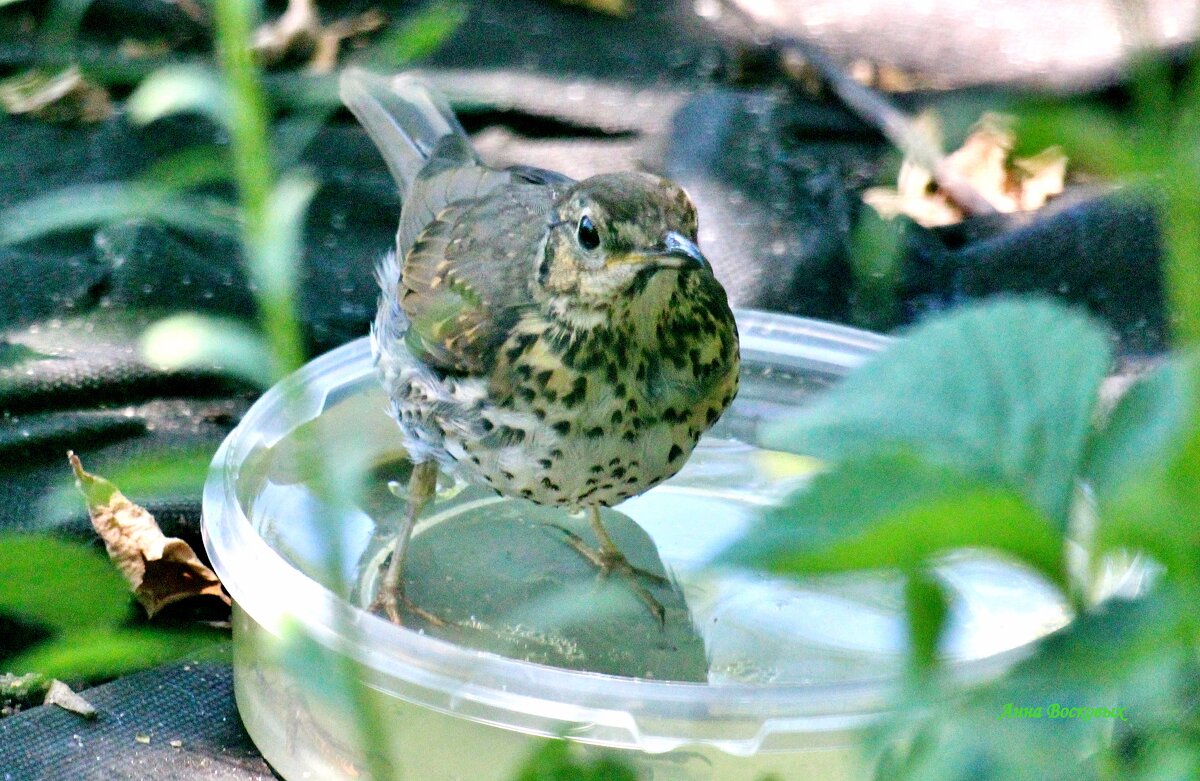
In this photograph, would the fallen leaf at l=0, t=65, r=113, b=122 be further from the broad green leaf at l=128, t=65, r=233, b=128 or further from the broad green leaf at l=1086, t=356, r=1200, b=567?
the broad green leaf at l=1086, t=356, r=1200, b=567

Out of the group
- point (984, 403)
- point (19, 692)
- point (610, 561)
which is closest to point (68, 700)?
point (19, 692)

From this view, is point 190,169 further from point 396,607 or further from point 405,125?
point 405,125

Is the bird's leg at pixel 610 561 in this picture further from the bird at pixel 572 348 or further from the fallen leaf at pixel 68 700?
the fallen leaf at pixel 68 700

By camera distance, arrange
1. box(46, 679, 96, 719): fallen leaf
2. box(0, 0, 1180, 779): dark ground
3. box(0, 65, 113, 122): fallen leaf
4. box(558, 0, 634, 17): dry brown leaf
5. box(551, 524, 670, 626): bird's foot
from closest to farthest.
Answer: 1. box(46, 679, 96, 719): fallen leaf
2. box(551, 524, 670, 626): bird's foot
3. box(0, 0, 1180, 779): dark ground
4. box(0, 65, 113, 122): fallen leaf
5. box(558, 0, 634, 17): dry brown leaf

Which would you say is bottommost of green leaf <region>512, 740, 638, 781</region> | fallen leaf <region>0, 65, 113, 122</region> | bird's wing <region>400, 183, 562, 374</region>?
fallen leaf <region>0, 65, 113, 122</region>

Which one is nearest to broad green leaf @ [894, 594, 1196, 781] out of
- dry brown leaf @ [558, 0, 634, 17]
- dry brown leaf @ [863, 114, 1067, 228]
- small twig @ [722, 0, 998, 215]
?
small twig @ [722, 0, 998, 215]

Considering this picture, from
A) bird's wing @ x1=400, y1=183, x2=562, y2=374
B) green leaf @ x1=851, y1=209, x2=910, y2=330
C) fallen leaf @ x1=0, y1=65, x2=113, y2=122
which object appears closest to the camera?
bird's wing @ x1=400, y1=183, x2=562, y2=374

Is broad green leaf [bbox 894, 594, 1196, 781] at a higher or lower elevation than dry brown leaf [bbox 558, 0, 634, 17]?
higher
